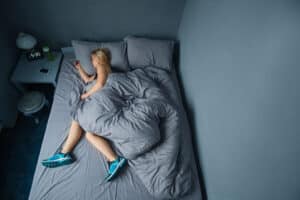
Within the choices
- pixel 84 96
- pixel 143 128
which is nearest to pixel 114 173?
pixel 143 128

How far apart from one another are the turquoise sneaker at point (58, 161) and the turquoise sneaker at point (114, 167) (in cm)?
29

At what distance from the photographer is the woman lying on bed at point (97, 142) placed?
1346 millimetres

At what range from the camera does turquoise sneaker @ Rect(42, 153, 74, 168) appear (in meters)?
1.35

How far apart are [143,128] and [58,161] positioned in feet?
2.06

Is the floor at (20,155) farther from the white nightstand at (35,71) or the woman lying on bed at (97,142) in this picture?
the woman lying on bed at (97,142)

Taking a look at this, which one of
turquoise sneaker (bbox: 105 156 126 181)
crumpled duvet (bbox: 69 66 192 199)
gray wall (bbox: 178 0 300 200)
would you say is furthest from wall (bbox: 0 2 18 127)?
gray wall (bbox: 178 0 300 200)

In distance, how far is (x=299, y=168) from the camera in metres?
0.66

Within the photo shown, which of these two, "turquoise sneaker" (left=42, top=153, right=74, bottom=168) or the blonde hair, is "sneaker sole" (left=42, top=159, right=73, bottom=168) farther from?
the blonde hair

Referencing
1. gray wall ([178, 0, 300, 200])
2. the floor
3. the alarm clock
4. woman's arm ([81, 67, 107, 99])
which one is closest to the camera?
gray wall ([178, 0, 300, 200])

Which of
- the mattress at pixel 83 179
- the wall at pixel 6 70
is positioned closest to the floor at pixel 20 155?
the wall at pixel 6 70

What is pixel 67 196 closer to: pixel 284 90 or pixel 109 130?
pixel 109 130

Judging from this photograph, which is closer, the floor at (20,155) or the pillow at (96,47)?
the floor at (20,155)

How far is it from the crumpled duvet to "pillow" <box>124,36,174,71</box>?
0.40 m

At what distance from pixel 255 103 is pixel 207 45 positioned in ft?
2.16
